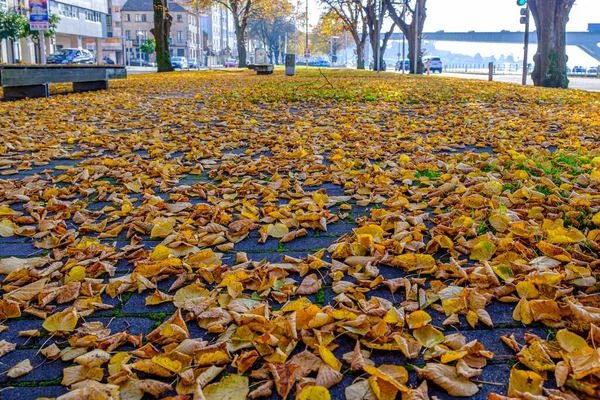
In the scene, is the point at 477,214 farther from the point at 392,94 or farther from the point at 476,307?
the point at 392,94

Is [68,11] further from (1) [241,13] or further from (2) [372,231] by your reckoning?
(2) [372,231]

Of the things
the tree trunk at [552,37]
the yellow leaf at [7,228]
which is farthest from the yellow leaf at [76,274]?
the tree trunk at [552,37]

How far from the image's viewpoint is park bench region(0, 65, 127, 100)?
11380 mm

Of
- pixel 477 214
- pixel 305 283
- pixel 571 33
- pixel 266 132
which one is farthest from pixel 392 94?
pixel 571 33

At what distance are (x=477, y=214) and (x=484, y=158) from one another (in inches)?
81.7

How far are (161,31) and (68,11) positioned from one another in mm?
37934

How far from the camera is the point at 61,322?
2.24 metres

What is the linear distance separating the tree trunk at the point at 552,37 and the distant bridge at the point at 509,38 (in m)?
49.9

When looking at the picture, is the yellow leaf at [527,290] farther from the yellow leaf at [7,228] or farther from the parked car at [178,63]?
the parked car at [178,63]

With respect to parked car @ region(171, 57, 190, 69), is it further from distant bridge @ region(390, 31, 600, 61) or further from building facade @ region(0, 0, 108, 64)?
distant bridge @ region(390, 31, 600, 61)

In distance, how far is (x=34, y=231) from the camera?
3436 millimetres

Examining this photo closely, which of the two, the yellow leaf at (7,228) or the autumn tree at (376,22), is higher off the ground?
the autumn tree at (376,22)

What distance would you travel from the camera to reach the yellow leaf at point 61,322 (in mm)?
2219

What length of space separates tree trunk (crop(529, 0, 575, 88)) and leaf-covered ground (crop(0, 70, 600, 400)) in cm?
1260
